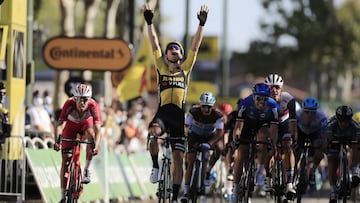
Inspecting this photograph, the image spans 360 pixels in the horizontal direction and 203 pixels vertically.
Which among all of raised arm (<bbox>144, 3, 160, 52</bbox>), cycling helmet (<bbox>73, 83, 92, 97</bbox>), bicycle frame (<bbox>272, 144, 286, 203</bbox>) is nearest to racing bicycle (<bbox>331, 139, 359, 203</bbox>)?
bicycle frame (<bbox>272, 144, 286, 203</bbox>)

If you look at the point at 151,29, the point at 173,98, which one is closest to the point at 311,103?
the point at 173,98

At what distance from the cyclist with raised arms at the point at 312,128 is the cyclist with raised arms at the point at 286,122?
1.00m

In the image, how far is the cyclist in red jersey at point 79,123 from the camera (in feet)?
62.4

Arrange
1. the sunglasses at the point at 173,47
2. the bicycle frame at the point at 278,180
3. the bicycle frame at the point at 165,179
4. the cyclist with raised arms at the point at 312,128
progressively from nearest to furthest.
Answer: the sunglasses at the point at 173,47, the bicycle frame at the point at 165,179, the bicycle frame at the point at 278,180, the cyclist with raised arms at the point at 312,128

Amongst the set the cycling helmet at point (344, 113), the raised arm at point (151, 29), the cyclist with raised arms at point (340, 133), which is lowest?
the cyclist with raised arms at point (340, 133)

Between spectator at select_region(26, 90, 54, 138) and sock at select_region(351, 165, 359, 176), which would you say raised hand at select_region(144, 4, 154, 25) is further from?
spectator at select_region(26, 90, 54, 138)

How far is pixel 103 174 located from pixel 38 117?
227cm

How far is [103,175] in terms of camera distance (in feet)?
79.8

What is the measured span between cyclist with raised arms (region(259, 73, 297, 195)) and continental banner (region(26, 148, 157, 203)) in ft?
11.5

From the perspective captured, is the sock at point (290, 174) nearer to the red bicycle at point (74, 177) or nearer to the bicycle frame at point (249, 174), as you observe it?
the bicycle frame at point (249, 174)

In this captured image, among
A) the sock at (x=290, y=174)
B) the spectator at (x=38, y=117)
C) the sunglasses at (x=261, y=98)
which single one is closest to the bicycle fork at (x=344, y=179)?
the sock at (x=290, y=174)

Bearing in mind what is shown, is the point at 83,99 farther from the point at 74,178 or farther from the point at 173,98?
the point at 173,98

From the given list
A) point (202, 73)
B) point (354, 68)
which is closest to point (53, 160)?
point (354, 68)

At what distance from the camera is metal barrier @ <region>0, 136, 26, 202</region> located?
21109 millimetres
